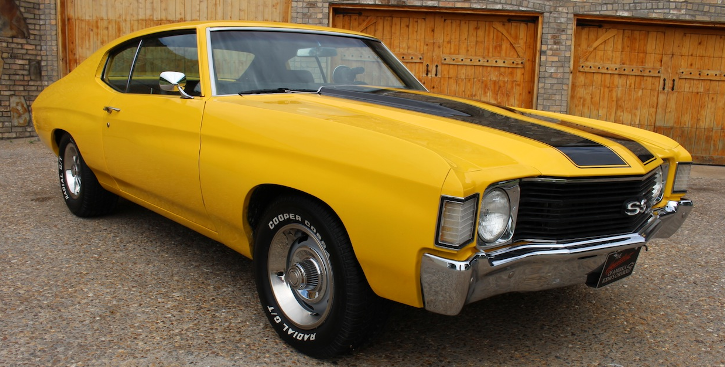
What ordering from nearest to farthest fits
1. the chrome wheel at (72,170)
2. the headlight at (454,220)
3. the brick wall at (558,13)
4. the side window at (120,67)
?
the headlight at (454,220), the side window at (120,67), the chrome wheel at (72,170), the brick wall at (558,13)

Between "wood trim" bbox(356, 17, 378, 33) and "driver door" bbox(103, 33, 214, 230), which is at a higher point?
"wood trim" bbox(356, 17, 378, 33)

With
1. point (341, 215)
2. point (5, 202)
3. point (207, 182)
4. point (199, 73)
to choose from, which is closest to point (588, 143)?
point (341, 215)

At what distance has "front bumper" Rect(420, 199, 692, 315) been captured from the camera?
217 cm

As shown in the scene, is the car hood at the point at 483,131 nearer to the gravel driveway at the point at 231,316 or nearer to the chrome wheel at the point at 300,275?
the chrome wheel at the point at 300,275

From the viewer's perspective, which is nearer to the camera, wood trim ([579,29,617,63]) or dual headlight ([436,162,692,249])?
dual headlight ([436,162,692,249])

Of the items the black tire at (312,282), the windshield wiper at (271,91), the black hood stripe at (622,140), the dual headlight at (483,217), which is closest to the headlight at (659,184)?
the black hood stripe at (622,140)

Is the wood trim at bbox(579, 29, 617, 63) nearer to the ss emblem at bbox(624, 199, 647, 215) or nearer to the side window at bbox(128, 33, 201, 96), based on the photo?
the side window at bbox(128, 33, 201, 96)

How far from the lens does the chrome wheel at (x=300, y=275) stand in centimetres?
265

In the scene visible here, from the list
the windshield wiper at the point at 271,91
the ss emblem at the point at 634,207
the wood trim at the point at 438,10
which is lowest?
the ss emblem at the point at 634,207

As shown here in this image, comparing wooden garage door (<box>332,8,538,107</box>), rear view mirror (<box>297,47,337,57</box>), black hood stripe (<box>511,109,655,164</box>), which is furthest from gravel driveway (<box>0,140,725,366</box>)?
wooden garage door (<box>332,8,538,107</box>)

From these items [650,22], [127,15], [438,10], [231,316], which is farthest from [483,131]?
[127,15]

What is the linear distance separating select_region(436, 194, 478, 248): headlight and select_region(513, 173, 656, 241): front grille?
336 mm

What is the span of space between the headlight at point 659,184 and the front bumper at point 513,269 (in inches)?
14.5

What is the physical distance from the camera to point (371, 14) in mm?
10086
